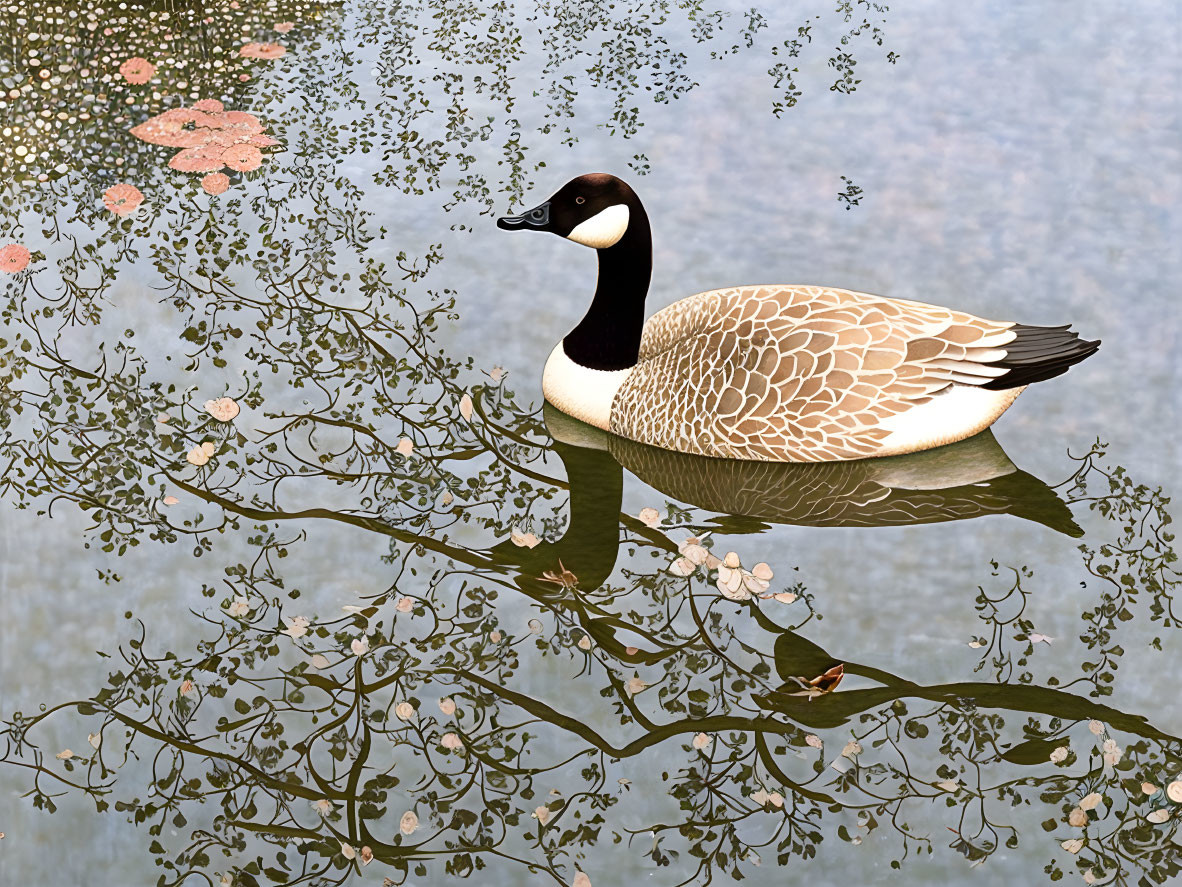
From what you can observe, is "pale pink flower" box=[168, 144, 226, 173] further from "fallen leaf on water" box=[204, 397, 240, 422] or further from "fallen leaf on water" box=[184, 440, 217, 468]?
"fallen leaf on water" box=[184, 440, 217, 468]

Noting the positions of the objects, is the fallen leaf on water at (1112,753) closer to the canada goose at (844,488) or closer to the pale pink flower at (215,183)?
the canada goose at (844,488)

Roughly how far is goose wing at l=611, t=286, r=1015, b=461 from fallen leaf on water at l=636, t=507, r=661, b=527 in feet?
0.74

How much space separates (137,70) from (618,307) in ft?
9.55

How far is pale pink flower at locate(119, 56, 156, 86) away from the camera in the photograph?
5277mm

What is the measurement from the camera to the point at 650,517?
3.24m

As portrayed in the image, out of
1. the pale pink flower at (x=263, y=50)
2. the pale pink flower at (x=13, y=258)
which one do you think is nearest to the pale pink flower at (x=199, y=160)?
the pale pink flower at (x=13, y=258)

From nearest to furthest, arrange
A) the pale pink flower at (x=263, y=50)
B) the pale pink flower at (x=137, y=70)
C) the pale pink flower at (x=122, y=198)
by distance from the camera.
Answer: the pale pink flower at (x=122, y=198) → the pale pink flower at (x=137, y=70) → the pale pink flower at (x=263, y=50)

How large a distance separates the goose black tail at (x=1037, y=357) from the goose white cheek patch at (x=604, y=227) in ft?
3.17

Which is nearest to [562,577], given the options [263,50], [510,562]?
[510,562]

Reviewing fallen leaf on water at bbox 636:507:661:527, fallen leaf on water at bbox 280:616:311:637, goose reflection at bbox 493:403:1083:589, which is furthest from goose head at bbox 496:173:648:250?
fallen leaf on water at bbox 280:616:311:637

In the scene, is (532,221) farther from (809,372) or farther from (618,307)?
(809,372)

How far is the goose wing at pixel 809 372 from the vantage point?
3.23 metres

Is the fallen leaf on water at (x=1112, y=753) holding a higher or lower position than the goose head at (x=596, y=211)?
lower

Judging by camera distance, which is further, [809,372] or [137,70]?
[137,70]
